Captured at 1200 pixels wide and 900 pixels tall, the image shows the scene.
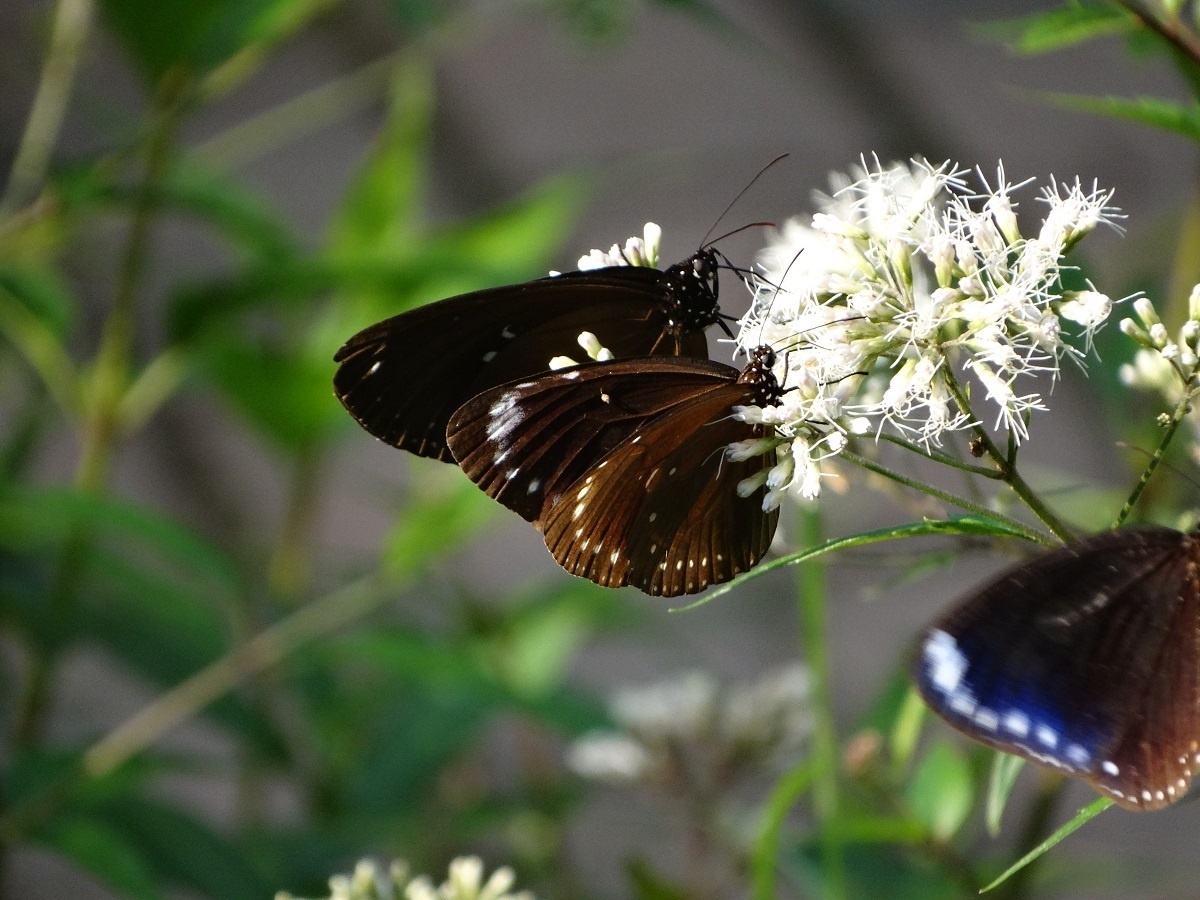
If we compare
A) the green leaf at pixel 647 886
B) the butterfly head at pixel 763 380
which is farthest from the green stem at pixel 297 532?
the butterfly head at pixel 763 380

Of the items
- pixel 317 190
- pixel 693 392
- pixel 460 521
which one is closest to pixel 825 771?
pixel 693 392

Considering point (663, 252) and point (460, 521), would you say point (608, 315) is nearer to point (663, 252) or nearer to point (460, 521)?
point (460, 521)

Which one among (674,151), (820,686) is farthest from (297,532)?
(674,151)

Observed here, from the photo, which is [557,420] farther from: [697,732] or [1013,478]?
[697,732]

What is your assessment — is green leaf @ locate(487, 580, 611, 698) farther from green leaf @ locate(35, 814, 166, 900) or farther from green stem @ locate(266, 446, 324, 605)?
green leaf @ locate(35, 814, 166, 900)

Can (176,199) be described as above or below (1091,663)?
above

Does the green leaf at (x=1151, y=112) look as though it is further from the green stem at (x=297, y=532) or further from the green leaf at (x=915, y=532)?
the green stem at (x=297, y=532)
